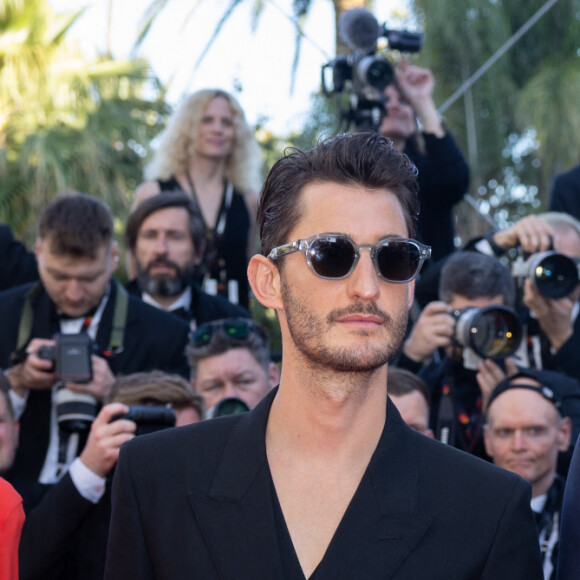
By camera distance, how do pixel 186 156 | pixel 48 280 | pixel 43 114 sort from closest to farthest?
pixel 48 280 → pixel 186 156 → pixel 43 114

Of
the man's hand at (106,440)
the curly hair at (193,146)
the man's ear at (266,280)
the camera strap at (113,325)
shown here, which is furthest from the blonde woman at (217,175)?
the man's ear at (266,280)

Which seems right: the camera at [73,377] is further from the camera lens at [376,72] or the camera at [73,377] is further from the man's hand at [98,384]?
the camera lens at [376,72]

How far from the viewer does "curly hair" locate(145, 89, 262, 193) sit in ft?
18.0

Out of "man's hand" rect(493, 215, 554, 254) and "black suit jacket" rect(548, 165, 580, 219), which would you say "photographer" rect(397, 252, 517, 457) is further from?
"black suit jacket" rect(548, 165, 580, 219)

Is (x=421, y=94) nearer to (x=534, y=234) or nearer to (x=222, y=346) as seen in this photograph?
(x=534, y=234)

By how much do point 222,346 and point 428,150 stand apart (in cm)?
153

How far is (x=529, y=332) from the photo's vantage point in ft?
15.3

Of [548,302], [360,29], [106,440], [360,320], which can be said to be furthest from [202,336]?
[360,320]

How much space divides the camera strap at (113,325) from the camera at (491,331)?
1320 mm

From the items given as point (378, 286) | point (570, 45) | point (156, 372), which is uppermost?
point (570, 45)

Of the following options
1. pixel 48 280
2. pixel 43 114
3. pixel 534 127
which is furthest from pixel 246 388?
pixel 534 127

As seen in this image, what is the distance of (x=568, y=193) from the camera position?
5391 mm

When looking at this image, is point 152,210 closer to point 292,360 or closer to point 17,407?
point 17,407

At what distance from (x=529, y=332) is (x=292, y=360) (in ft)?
8.86
